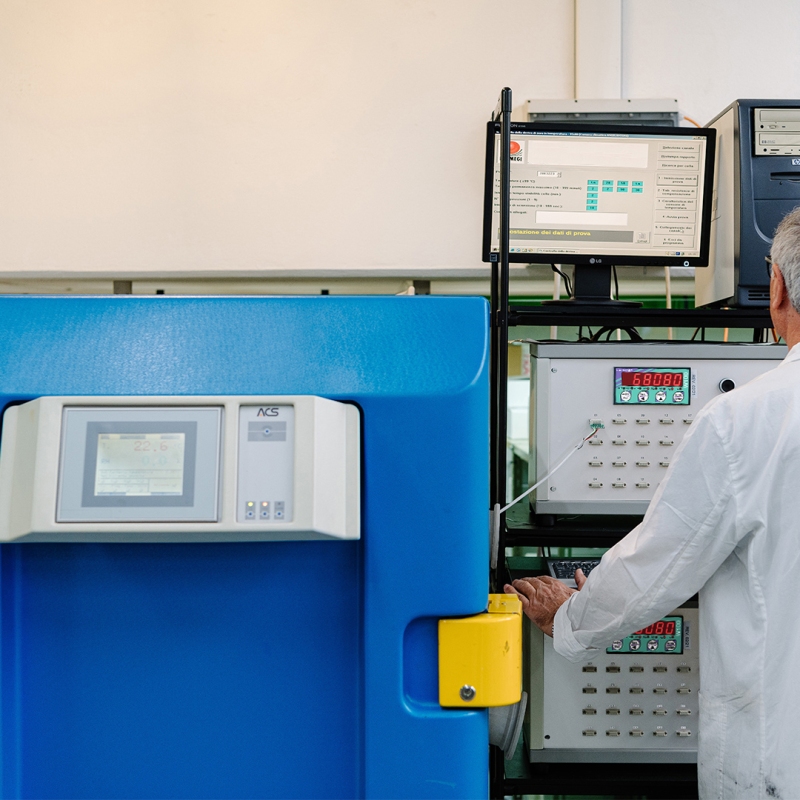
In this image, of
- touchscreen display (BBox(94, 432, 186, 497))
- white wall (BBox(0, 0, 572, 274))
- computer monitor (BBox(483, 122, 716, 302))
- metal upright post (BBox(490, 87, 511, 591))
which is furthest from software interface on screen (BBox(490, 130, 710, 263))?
touchscreen display (BBox(94, 432, 186, 497))

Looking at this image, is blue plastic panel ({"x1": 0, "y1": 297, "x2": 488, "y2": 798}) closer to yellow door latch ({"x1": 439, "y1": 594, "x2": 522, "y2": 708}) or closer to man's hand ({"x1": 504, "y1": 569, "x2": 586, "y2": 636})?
yellow door latch ({"x1": 439, "y1": 594, "x2": 522, "y2": 708})

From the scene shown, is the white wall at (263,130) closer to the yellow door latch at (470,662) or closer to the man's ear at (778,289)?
the man's ear at (778,289)

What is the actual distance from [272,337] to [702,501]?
67cm

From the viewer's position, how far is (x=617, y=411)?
1.37m

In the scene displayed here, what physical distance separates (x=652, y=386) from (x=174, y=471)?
102 centimetres

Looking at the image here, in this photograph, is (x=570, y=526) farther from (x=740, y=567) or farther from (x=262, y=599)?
(x=262, y=599)

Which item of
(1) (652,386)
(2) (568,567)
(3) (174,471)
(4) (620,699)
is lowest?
(4) (620,699)

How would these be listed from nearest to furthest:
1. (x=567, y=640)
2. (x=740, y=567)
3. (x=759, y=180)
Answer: (x=740, y=567) < (x=567, y=640) < (x=759, y=180)

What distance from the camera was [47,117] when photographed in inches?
79.9

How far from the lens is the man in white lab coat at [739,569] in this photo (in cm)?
99

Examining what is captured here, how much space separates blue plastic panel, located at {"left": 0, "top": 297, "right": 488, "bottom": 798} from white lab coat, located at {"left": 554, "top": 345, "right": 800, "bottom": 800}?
0.46 meters

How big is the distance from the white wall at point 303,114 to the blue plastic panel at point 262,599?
1.35 meters

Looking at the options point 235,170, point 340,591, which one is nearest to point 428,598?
point 340,591

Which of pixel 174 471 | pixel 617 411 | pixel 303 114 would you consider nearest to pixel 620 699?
pixel 617 411
